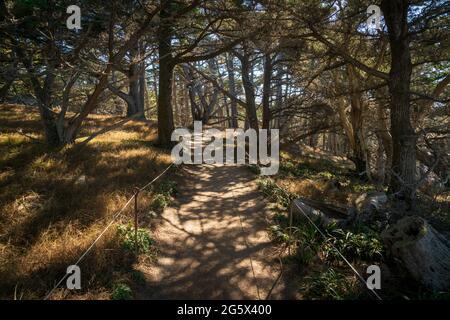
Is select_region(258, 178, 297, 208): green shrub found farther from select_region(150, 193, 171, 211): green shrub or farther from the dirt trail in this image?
select_region(150, 193, 171, 211): green shrub

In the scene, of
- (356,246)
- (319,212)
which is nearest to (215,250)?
(319,212)

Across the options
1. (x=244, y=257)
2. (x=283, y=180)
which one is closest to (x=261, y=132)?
(x=283, y=180)

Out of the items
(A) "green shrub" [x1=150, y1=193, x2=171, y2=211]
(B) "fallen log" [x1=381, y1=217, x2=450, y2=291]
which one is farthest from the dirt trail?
(B) "fallen log" [x1=381, y1=217, x2=450, y2=291]

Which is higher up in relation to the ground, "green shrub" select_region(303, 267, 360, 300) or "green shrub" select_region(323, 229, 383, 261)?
"green shrub" select_region(323, 229, 383, 261)

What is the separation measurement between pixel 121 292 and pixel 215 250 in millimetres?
2095

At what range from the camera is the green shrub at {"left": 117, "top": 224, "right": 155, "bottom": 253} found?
17.4ft

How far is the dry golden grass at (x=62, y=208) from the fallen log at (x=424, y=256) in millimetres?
4274

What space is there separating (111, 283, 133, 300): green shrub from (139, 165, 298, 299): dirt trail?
10.6 inches

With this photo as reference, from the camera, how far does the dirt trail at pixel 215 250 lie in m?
4.69

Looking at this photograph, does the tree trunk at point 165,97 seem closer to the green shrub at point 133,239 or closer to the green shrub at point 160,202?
the green shrub at point 160,202

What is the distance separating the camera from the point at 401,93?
26.1 feet

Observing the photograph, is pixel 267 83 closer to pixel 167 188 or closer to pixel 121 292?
pixel 167 188

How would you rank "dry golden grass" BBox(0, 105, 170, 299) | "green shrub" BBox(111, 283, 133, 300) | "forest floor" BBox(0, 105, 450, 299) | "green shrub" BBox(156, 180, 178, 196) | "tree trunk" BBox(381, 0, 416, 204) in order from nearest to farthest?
"green shrub" BBox(111, 283, 133, 300)
"dry golden grass" BBox(0, 105, 170, 299)
"forest floor" BBox(0, 105, 450, 299)
"tree trunk" BBox(381, 0, 416, 204)
"green shrub" BBox(156, 180, 178, 196)

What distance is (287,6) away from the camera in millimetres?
8227
